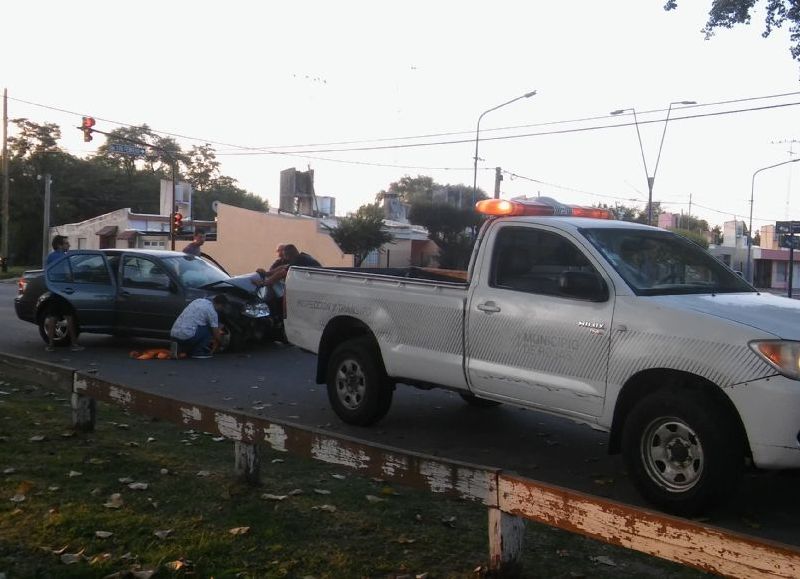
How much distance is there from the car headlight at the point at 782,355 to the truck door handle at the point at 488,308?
2111 millimetres

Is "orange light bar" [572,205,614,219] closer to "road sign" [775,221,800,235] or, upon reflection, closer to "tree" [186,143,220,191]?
"road sign" [775,221,800,235]

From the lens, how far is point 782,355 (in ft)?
16.4

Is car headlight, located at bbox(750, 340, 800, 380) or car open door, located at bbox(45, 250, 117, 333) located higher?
car headlight, located at bbox(750, 340, 800, 380)

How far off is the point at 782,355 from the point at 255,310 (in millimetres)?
9655

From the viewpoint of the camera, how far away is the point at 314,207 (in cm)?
5559

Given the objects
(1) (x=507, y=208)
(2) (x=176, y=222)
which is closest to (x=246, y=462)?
(1) (x=507, y=208)

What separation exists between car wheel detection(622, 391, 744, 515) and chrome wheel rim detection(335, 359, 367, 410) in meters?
2.89

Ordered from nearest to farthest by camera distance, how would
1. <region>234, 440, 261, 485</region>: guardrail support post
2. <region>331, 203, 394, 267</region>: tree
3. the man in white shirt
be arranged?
<region>234, 440, 261, 485</region>: guardrail support post, the man in white shirt, <region>331, 203, 394, 267</region>: tree

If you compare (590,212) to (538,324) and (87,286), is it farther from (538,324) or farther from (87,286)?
(87,286)

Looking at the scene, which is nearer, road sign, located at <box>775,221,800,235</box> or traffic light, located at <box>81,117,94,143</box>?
road sign, located at <box>775,221,800,235</box>

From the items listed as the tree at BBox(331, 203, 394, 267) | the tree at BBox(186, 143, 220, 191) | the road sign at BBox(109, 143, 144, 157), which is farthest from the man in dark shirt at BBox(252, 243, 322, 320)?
the tree at BBox(186, 143, 220, 191)

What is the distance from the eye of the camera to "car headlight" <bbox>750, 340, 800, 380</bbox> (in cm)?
498

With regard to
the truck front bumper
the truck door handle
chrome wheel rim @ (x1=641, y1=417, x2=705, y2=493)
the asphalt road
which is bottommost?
the asphalt road

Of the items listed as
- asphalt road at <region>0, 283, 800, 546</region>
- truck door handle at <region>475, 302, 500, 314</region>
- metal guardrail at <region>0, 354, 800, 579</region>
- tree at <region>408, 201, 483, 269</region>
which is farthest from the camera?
tree at <region>408, 201, 483, 269</region>
